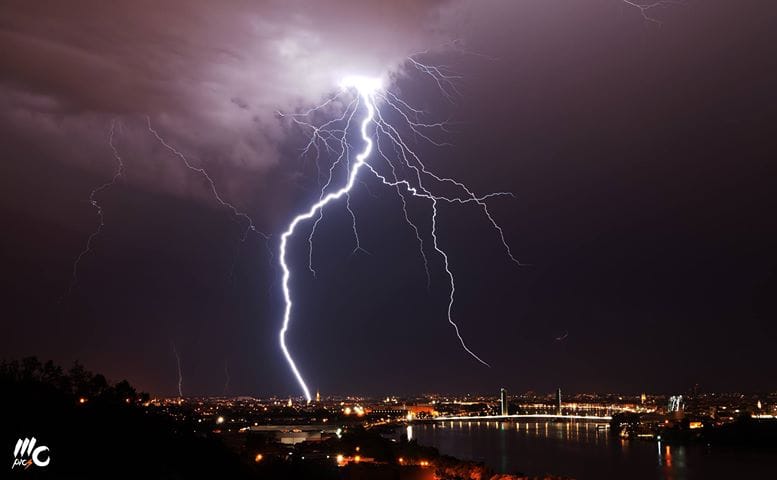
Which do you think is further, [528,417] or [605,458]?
[528,417]

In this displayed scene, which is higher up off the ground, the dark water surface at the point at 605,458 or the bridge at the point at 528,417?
the bridge at the point at 528,417

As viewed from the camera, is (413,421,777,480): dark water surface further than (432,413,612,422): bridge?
No

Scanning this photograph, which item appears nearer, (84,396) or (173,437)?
(173,437)

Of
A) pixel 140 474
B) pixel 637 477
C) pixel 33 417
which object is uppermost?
pixel 33 417

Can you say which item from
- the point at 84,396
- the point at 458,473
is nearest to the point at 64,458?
the point at 84,396

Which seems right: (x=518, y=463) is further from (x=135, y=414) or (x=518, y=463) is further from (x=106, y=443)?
(x=106, y=443)

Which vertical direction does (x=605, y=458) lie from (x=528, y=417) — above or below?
below

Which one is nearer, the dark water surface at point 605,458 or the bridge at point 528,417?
the dark water surface at point 605,458

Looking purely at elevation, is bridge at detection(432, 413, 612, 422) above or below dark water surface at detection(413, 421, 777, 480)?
above
